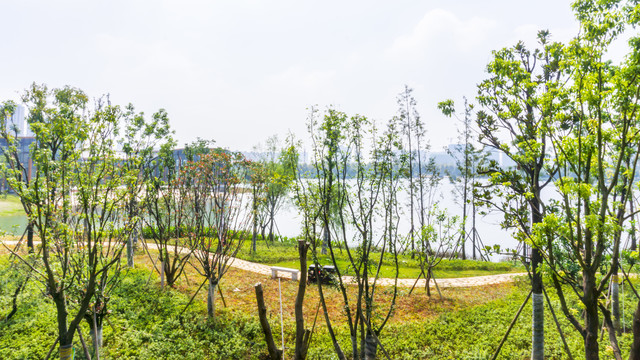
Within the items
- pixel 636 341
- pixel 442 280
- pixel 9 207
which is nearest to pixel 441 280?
pixel 442 280

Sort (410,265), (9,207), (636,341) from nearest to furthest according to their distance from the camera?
(636,341) < (410,265) < (9,207)

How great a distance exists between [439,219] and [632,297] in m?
5.01

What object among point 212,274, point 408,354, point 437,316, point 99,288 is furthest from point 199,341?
point 437,316

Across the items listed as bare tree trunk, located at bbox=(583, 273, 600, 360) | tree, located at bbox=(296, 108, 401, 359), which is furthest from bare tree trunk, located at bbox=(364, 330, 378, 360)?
bare tree trunk, located at bbox=(583, 273, 600, 360)

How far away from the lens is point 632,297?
28.8 ft

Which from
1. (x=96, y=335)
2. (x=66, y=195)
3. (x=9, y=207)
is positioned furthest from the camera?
(x=9, y=207)

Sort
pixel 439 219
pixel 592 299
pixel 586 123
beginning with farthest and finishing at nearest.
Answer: pixel 439 219 < pixel 586 123 < pixel 592 299

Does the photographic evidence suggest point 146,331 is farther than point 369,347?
Yes

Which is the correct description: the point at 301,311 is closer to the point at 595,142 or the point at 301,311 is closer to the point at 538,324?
the point at 538,324

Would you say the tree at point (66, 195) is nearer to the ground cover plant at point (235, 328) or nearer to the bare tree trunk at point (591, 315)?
the ground cover plant at point (235, 328)

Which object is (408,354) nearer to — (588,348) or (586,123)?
(588,348)

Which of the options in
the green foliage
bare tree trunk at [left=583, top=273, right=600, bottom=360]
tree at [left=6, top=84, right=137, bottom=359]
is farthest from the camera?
the green foliage

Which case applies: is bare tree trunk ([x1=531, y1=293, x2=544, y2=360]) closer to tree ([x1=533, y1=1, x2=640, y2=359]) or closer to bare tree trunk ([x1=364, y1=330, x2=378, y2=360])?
tree ([x1=533, y1=1, x2=640, y2=359])

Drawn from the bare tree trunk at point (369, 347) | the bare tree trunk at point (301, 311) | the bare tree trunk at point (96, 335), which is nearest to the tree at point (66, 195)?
the bare tree trunk at point (96, 335)
